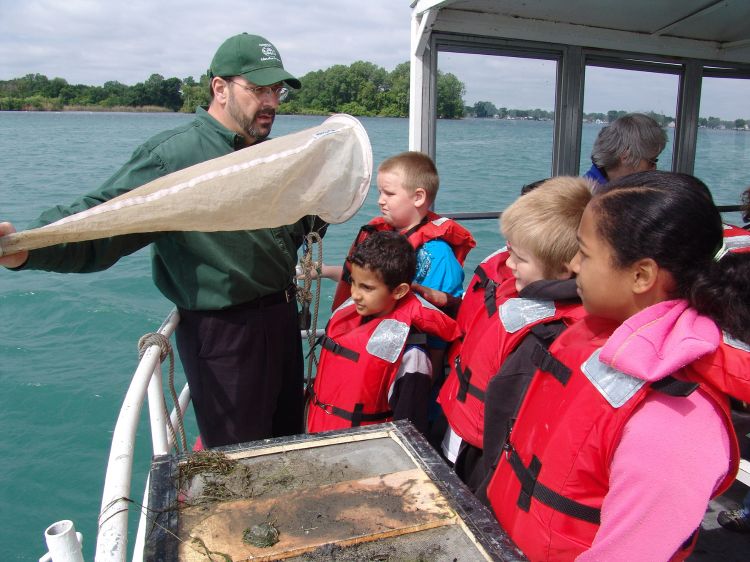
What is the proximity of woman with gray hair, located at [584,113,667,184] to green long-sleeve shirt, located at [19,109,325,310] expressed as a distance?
5.99ft

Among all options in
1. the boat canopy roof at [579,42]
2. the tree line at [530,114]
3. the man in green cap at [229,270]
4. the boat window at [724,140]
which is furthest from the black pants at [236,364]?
the boat window at [724,140]

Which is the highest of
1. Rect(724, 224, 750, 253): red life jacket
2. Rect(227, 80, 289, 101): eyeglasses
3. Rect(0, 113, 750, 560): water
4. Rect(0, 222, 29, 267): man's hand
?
Rect(227, 80, 289, 101): eyeglasses

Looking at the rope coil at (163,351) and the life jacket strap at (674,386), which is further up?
the life jacket strap at (674,386)

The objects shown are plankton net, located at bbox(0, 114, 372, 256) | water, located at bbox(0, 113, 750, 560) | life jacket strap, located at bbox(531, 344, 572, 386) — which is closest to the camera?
life jacket strap, located at bbox(531, 344, 572, 386)

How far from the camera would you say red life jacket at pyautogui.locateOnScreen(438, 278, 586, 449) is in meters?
2.01

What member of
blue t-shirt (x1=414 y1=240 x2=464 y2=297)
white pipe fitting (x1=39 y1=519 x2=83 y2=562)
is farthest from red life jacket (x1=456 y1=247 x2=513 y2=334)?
white pipe fitting (x1=39 y1=519 x2=83 y2=562)

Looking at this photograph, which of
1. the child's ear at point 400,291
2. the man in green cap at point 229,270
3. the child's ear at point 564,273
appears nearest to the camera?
the child's ear at point 564,273

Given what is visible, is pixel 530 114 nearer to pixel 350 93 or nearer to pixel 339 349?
pixel 339 349

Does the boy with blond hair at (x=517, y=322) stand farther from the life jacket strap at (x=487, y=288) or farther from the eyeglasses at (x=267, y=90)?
the eyeglasses at (x=267, y=90)

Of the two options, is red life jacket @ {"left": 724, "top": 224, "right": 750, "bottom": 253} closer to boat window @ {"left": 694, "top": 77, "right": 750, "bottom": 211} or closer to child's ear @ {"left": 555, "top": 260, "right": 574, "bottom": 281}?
child's ear @ {"left": 555, "top": 260, "right": 574, "bottom": 281}

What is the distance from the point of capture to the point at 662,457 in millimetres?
1194

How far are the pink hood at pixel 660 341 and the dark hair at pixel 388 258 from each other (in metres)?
1.37

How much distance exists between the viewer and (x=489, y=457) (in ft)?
6.61

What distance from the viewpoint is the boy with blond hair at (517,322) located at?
6.44ft
